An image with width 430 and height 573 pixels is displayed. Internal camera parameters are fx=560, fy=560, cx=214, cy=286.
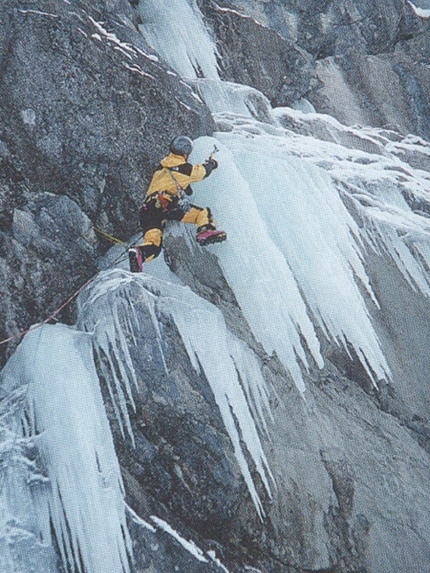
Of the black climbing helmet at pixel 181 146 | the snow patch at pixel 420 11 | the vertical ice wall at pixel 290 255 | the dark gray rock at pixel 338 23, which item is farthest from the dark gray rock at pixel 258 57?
the black climbing helmet at pixel 181 146

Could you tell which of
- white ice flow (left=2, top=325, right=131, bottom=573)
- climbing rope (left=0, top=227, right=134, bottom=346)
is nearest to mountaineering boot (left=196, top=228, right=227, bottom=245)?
climbing rope (left=0, top=227, right=134, bottom=346)

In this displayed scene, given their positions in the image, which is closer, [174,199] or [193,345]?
[193,345]

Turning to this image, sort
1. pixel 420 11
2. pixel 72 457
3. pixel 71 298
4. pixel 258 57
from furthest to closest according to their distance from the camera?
pixel 420 11
pixel 258 57
pixel 71 298
pixel 72 457

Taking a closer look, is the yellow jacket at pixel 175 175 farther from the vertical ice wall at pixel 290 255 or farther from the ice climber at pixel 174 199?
the vertical ice wall at pixel 290 255

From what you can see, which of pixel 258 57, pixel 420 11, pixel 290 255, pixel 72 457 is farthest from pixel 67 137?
pixel 420 11

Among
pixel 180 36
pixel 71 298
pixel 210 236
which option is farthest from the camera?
pixel 180 36

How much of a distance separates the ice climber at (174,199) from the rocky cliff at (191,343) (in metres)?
0.28

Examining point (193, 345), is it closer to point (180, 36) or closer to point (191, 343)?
point (191, 343)

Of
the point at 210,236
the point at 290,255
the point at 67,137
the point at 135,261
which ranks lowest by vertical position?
the point at 290,255

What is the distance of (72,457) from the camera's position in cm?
400

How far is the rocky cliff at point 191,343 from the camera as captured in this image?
4277 mm

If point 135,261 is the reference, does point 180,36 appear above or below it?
above

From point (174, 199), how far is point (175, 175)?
249 millimetres

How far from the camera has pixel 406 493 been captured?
17.3ft
